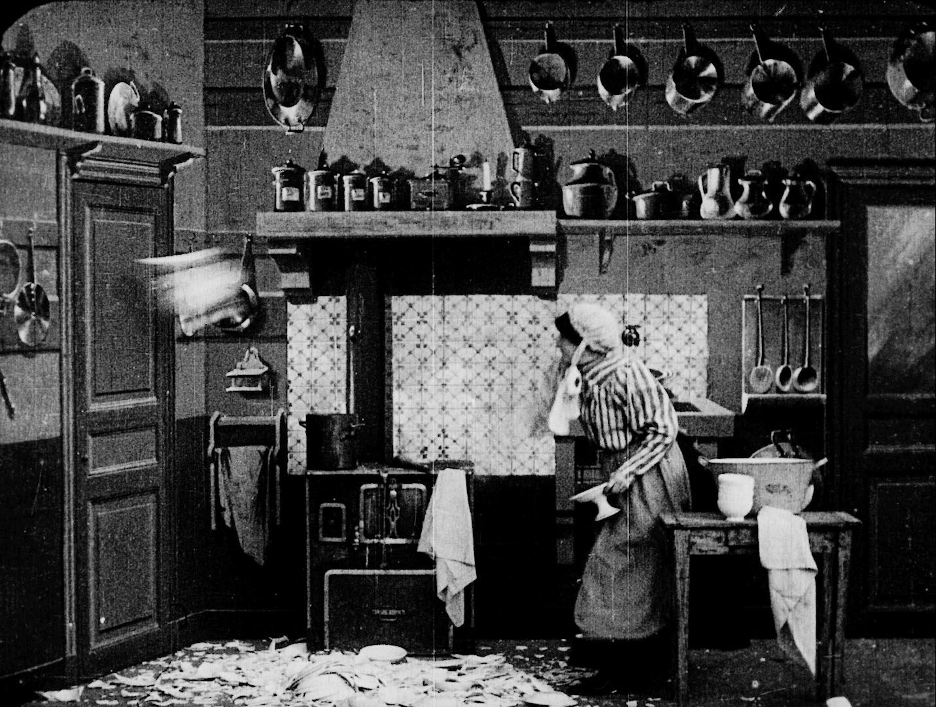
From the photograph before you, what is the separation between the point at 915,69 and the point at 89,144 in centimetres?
404

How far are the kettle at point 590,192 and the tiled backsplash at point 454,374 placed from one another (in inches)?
17.7

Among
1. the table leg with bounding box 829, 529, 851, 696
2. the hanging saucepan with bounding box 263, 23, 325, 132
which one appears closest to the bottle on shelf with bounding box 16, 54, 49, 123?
the hanging saucepan with bounding box 263, 23, 325, 132

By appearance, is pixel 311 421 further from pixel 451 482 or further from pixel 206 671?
pixel 206 671

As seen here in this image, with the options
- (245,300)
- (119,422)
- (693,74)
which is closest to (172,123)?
(245,300)

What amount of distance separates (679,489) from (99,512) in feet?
8.85

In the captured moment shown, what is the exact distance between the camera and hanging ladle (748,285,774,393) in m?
5.02

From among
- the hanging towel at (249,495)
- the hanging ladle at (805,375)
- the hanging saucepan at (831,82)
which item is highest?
the hanging saucepan at (831,82)

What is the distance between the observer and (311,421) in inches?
183

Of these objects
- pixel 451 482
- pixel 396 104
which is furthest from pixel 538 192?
pixel 451 482

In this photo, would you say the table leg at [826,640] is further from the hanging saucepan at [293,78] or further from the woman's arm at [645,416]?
the hanging saucepan at [293,78]

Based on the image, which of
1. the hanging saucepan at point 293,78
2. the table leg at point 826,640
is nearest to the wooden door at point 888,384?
the table leg at point 826,640

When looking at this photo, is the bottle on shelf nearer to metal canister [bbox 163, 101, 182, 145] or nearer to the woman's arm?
metal canister [bbox 163, 101, 182, 145]

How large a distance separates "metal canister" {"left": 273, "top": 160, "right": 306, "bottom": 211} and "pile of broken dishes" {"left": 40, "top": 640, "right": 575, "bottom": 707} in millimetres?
2205

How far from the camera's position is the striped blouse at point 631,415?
431 centimetres
